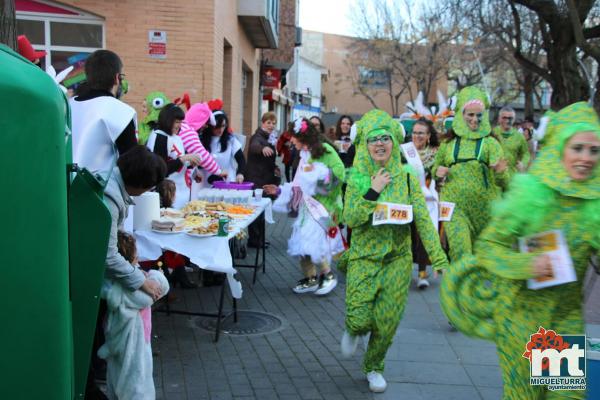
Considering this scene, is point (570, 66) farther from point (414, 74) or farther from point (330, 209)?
point (414, 74)

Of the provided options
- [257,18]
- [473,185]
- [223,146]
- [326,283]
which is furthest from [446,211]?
[257,18]

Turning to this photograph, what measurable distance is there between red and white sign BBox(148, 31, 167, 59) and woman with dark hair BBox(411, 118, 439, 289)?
198 inches

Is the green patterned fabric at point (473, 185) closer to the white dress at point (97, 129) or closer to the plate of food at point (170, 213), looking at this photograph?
the plate of food at point (170, 213)

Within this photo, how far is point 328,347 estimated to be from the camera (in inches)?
204

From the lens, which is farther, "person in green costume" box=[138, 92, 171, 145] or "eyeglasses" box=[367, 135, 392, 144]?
"person in green costume" box=[138, 92, 171, 145]

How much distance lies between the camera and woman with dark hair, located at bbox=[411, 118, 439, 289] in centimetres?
715

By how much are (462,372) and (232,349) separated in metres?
1.81

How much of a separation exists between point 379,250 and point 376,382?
92 centimetres

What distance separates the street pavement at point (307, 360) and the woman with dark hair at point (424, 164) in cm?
73

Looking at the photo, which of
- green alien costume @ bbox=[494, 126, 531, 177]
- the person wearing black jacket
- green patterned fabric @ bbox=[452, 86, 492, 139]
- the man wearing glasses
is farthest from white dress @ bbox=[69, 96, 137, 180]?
green alien costume @ bbox=[494, 126, 531, 177]

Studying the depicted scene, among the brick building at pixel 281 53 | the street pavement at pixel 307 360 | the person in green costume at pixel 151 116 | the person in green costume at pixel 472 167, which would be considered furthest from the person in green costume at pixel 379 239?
the brick building at pixel 281 53

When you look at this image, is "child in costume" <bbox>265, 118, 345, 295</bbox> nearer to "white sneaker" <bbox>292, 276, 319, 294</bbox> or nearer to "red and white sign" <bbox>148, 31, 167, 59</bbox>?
"white sneaker" <bbox>292, 276, 319, 294</bbox>

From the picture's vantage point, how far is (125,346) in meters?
3.38

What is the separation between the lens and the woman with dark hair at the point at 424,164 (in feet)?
23.4
